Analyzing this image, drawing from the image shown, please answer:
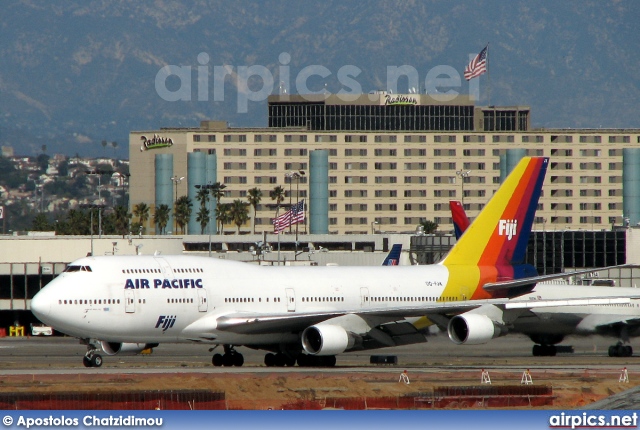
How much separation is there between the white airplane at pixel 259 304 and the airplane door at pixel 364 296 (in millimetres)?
54

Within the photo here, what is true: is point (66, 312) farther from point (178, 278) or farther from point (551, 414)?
point (551, 414)

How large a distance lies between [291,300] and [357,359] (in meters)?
9.76

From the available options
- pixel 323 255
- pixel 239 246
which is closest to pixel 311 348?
pixel 323 255

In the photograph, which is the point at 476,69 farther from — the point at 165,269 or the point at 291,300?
the point at 165,269

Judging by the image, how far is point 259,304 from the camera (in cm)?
5347

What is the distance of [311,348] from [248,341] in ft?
9.71

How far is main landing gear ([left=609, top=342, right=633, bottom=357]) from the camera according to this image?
65.1 meters

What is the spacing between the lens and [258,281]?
5391 centimetres

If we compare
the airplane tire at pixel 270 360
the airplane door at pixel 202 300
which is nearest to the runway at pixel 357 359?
the airplane tire at pixel 270 360

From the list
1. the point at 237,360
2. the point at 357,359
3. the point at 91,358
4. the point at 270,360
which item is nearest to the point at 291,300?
the point at 270,360

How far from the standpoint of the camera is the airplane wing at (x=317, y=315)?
5125 cm

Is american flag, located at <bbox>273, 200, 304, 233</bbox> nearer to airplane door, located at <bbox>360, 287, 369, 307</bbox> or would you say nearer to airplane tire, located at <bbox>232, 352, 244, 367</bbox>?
airplane door, located at <bbox>360, 287, 369, 307</bbox>

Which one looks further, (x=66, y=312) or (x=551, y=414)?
(x=66, y=312)

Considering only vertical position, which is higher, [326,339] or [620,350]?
[326,339]
